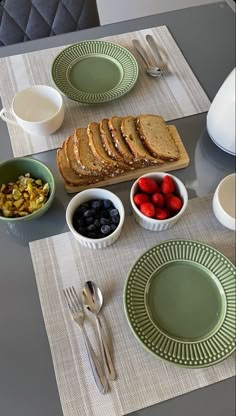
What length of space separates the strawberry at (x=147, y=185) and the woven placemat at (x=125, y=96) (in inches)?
9.2

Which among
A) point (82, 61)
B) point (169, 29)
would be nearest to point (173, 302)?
point (82, 61)

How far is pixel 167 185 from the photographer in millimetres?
754

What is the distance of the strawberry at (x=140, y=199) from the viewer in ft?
2.44

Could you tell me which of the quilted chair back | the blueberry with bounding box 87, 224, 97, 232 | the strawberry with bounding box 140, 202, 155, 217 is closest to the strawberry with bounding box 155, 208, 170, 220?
the strawberry with bounding box 140, 202, 155, 217

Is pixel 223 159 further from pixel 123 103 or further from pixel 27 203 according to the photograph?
pixel 27 203

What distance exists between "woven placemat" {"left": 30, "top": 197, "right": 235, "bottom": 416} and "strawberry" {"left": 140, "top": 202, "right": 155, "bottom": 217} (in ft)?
0.17

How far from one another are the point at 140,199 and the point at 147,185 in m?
0.03

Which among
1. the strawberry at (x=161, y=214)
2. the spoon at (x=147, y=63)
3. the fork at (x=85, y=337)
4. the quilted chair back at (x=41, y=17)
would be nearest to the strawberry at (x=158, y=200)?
the strawberry at (x=161, y=214)

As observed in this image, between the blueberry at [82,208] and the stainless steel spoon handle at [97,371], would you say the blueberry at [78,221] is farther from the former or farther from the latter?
the stainless steel spoon handle at [97,371]

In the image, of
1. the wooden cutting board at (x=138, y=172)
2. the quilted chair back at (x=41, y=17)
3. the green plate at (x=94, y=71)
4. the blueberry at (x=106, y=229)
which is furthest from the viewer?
the quilted chair back at (x=41, y=17)

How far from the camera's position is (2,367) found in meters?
0.64

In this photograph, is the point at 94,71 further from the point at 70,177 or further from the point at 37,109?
the point at 70,177

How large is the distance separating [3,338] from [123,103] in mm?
589

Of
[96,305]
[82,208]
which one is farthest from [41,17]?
[96,305]
